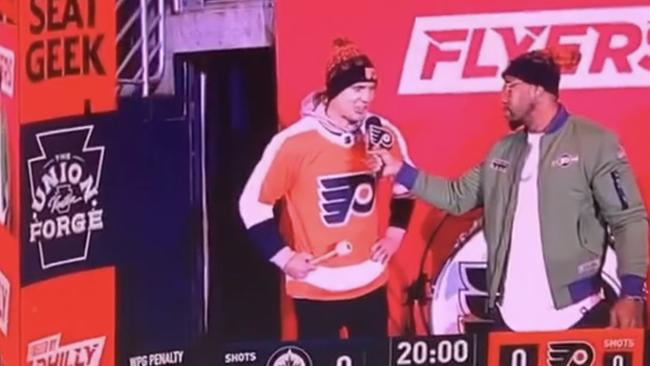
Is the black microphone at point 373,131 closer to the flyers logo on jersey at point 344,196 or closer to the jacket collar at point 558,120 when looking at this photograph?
the flyers logo on jersey at point 344,196

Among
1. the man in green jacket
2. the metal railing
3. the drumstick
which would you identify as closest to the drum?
the man in green jacket

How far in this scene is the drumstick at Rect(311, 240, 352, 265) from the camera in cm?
193

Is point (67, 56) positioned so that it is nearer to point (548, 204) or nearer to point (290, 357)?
point (290, 357)

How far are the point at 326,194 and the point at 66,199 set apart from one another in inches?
14.7

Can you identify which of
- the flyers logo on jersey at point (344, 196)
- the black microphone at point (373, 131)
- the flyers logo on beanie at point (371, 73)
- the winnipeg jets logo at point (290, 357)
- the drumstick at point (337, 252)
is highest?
the flyers logo on beanie at point (371, 73)

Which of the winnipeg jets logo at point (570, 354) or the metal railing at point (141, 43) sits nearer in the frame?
the metal railing at point (141, 43)

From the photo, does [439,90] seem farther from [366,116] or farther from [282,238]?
[282,238]

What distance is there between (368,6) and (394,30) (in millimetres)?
52

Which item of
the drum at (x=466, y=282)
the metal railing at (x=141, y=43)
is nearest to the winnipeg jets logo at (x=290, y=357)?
the drum at (x=466, y=282)

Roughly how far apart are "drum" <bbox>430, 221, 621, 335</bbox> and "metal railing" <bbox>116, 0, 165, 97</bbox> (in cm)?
51

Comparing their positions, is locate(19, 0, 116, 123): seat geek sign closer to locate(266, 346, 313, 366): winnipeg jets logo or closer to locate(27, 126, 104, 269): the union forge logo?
locate(27, 126, 104, 269): the union forge logo

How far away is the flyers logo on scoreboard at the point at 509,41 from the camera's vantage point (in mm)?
1926

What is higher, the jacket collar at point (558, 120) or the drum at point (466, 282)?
the jacket collar at point (558, 120)

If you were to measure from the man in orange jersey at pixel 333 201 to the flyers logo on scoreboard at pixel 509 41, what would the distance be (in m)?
0.08
